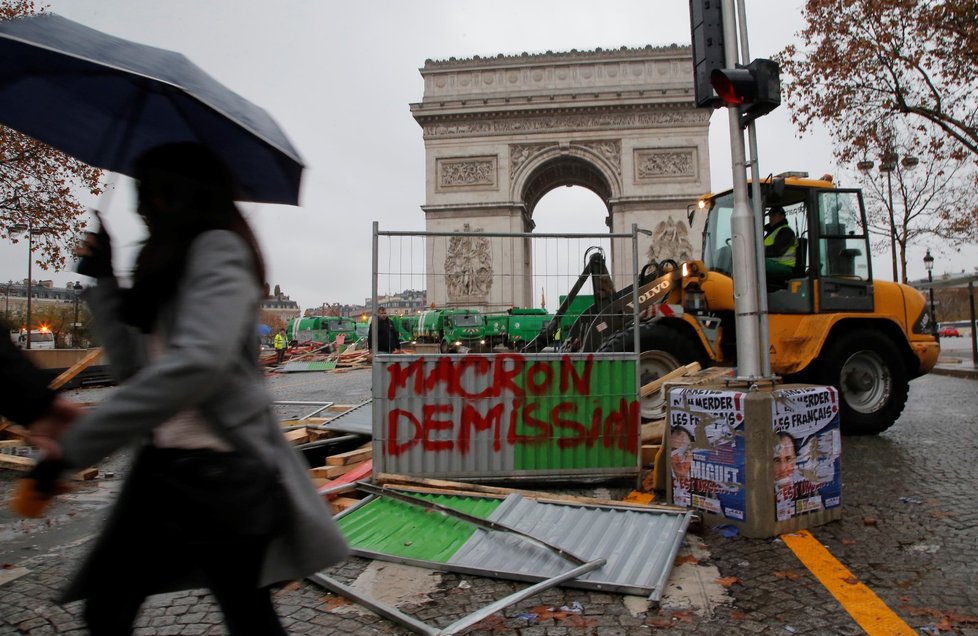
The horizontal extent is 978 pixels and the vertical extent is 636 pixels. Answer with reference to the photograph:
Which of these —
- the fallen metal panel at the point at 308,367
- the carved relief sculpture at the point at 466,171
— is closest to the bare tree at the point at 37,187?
the fallen metal panel at the point at 308,367

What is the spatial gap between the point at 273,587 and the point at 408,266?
3.76 meters

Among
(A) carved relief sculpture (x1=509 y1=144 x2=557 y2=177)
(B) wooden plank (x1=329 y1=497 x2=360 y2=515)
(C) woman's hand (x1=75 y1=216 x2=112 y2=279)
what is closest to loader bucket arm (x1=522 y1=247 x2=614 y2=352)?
(B) wooden plank (x1=329 y1=497 x2=360 y2=515)

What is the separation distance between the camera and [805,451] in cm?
388

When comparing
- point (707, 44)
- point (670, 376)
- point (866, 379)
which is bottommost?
point (866, 379)

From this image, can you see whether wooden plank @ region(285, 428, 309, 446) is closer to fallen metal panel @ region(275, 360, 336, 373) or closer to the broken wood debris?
the broken wood debris

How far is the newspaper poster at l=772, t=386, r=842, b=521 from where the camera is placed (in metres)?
3.76

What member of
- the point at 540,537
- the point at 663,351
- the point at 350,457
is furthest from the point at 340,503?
the point at 663,351

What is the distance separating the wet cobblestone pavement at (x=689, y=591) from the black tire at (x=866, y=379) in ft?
9.52

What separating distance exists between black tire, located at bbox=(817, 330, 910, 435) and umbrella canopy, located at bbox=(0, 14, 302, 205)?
7049mm

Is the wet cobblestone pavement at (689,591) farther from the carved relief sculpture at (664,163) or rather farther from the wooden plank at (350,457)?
the carved relief sculpture at (664,163)

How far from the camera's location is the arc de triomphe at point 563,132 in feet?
112

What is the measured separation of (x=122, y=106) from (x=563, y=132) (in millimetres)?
35703

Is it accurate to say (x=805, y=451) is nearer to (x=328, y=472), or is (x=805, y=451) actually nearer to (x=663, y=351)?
(x=328, y=472)

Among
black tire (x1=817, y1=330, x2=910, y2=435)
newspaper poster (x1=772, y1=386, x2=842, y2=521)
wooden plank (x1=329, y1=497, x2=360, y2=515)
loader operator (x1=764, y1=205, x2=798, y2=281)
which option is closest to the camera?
newspaper poster (x1=772, y1=386, x2=842, y2=521)
